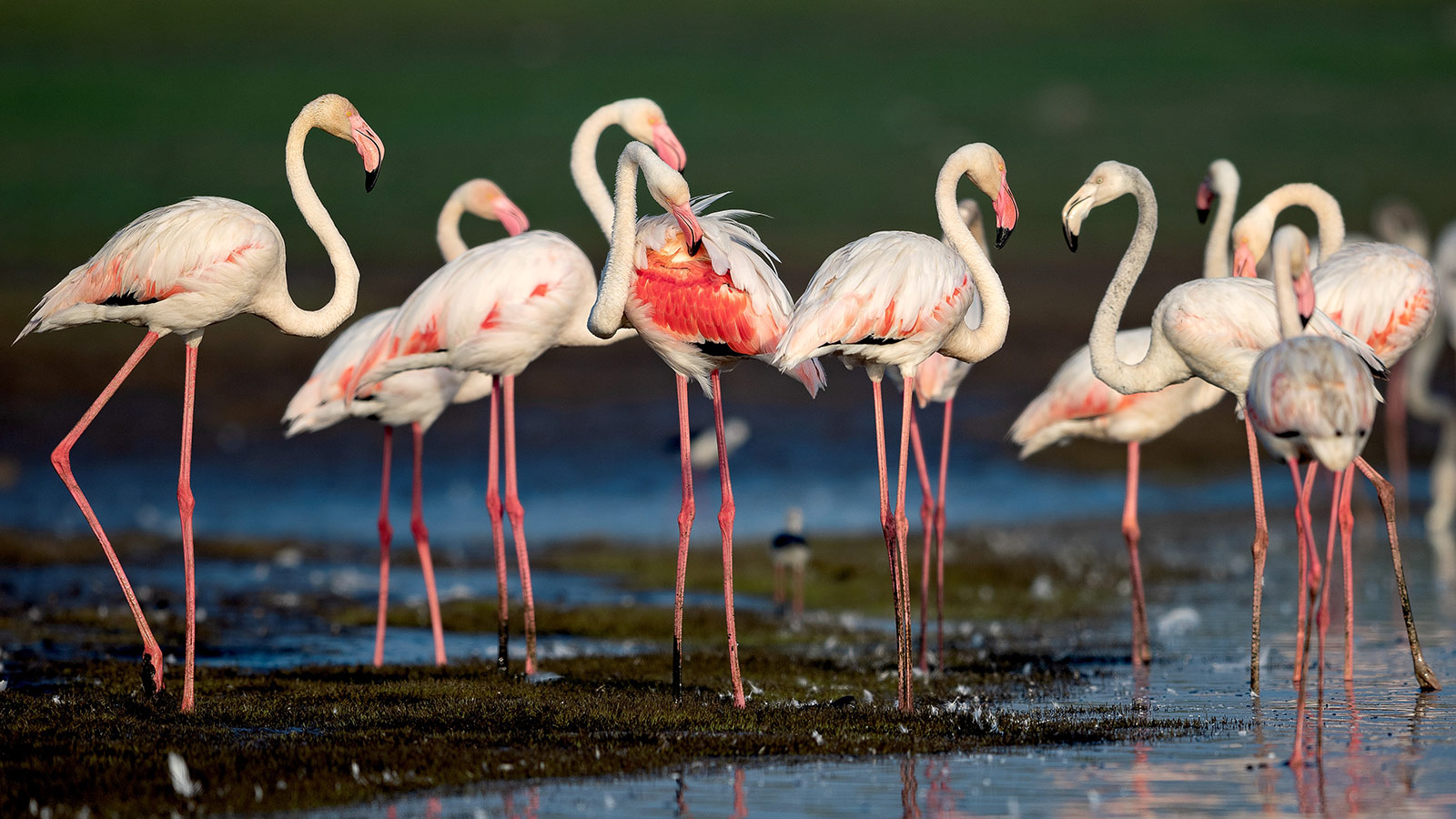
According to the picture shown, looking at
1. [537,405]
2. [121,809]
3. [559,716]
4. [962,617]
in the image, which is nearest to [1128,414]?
[962,617]

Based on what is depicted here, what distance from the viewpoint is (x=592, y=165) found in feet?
31.3

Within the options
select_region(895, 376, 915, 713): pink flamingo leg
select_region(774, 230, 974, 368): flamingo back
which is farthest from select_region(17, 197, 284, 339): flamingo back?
select_region(895, 376, 915, 713): pink flamingo leg

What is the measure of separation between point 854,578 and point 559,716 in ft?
20.0

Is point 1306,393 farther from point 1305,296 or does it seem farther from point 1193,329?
point 1193,329

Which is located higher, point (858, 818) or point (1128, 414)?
point (1128, 414)

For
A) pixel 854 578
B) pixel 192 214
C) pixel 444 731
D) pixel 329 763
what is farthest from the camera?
pixel 854 578

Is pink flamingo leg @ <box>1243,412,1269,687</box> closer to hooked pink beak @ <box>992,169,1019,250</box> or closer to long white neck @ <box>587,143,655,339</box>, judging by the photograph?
hooked pink beak @ <box>992,169,1019,250</box>

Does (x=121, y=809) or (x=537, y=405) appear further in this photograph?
(x=537, y=405)

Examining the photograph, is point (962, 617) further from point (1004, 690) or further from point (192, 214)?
point (192, 214)

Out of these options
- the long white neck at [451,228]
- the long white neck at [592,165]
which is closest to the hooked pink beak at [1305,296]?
the long white neck at [592,165]

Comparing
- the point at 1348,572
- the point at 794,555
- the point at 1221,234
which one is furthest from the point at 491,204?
the point at 1348,572

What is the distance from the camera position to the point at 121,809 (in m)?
5.47

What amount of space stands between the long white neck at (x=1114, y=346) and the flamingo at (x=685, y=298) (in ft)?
5.32

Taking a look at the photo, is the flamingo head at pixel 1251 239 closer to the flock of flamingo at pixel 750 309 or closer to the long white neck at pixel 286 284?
the flock of flamingo at pixel 750 309
